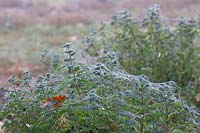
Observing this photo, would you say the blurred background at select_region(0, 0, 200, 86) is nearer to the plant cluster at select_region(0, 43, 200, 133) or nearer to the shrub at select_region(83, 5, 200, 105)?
the shrub at select_region(83, 5, 200, 105)

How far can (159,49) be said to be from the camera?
5031mm

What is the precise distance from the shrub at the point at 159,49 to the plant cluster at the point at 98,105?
1592 millimetres

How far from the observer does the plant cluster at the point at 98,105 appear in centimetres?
294

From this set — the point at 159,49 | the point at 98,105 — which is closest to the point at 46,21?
the point at 159,49

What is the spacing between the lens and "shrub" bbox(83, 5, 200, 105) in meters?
4.91

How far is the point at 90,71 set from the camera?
10.3 ft

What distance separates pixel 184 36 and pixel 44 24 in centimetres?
1112

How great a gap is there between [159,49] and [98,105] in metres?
2.32

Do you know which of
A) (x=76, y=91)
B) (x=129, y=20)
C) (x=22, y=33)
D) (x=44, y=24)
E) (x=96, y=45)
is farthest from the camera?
(x=44, y=24)

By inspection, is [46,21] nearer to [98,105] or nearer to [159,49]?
[159,49]

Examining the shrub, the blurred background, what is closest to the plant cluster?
the shrub

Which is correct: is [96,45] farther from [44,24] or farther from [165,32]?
[44,24]

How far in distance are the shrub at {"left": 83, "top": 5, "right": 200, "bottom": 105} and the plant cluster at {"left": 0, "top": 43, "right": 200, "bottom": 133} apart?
62.7 inches

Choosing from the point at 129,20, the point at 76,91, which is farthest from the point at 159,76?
the point at 76,91
